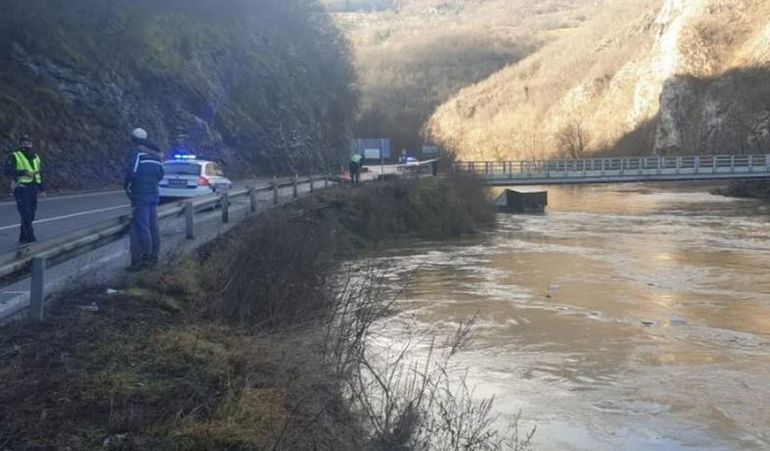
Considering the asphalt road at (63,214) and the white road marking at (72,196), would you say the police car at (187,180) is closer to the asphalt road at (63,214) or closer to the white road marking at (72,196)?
the asphalt road at (63,214)

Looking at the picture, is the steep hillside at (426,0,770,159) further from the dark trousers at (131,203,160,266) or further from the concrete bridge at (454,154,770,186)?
the dark trousers at (131,203,160,266)

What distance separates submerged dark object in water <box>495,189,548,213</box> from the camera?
50.4 metres

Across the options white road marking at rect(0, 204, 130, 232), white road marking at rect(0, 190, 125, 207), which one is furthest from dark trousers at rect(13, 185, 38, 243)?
white road marking at rect(0, 190, 125, 207)

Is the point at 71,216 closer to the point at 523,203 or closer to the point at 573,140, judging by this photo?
the point at 523,203

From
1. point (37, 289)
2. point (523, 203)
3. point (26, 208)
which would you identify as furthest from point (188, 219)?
point (523, 203)

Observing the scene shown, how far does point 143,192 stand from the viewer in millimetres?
9781

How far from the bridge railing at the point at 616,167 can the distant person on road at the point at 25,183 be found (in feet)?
133

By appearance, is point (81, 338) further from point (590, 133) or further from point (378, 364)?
point (590, 133)

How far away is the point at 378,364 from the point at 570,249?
2052 centimetres

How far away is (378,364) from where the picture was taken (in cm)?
1038

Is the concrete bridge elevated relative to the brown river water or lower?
elevated

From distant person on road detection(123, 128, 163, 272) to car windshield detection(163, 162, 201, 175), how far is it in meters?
12.3

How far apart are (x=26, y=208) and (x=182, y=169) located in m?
10.5

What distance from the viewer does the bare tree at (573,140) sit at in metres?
114
